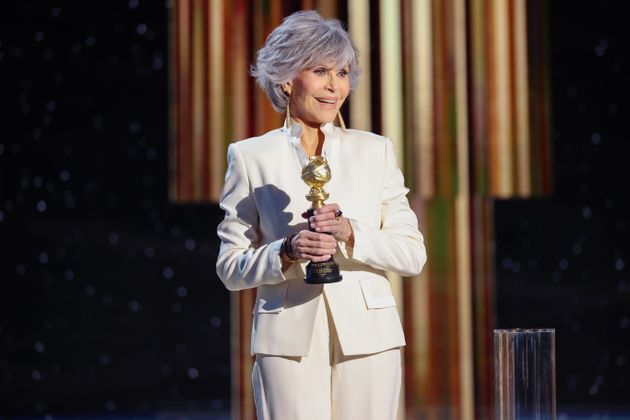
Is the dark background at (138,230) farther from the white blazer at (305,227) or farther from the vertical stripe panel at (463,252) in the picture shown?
the white blazer at (305,227)

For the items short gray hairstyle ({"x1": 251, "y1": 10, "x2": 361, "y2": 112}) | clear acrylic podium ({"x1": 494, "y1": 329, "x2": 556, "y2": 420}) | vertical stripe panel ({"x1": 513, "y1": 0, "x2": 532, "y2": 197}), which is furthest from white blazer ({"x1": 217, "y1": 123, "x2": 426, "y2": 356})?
vertical stripe panel ({"x1": 513, "y1": 0, "x2": 532, "y2": 197})

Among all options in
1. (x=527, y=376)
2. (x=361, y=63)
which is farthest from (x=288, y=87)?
(x=361, y=63)

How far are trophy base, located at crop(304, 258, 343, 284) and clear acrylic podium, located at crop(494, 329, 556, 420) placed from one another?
0.48 metres

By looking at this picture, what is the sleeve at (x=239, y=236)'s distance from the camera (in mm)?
2004

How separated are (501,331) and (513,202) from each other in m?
2.28

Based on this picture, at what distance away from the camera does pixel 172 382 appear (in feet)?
14.4

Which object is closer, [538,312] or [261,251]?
[261,251]

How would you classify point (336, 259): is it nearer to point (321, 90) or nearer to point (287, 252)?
point (287, 252)

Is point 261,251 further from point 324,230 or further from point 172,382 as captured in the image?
point 172,382

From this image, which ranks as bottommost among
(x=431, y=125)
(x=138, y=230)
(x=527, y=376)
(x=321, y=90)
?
(x=527, y=376)

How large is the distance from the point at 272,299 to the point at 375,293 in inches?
7.8

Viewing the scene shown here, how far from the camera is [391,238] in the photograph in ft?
6.71

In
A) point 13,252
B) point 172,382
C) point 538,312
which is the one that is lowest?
point 172,382

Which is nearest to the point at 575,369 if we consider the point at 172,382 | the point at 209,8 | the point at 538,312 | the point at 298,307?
the point at 538,312
